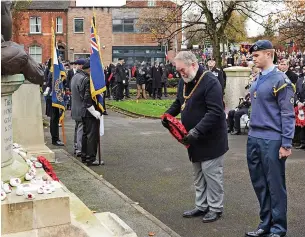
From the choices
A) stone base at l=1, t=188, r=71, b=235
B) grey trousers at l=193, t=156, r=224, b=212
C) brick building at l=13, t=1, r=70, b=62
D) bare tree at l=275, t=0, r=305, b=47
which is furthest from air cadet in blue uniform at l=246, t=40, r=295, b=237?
brick building at l=13, t=1, r=70, b=62

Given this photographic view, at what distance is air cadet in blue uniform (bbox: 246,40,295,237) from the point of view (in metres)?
5.26

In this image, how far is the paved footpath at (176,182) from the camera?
614 centimetres

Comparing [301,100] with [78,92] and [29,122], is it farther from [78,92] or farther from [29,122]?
[29,122]

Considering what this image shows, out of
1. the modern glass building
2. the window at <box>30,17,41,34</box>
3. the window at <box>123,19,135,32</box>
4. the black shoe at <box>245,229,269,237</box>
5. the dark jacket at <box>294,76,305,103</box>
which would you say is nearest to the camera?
the black shoe at <box>245,229,269,237</box>

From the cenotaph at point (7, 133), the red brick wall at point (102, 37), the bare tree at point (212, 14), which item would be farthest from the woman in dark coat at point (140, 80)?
the red brick wall at point (102, 37)

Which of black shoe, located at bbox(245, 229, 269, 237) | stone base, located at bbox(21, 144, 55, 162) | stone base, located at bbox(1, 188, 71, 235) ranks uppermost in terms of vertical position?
stone base, located at bbox(1, 188, 71, 235)

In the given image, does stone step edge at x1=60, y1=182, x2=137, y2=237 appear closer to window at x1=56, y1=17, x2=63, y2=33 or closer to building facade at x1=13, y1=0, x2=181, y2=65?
building facade at x1=13, y1=0, x2=181, y2=65

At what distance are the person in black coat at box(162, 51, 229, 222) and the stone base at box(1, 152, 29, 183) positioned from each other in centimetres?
183

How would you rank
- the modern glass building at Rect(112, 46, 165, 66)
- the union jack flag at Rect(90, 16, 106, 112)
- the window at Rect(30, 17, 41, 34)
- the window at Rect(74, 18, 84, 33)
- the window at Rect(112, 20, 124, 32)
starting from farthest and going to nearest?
the modern glass building at Rect(112, 46, 165, 66)
the window at Rect(112, 20, 124, 32)
the window at Rect(30, 17, 41, 34)
the window at Rect(74, 18, 84, 33)
the union jack flag at Rect(90, 16, 106, 112)

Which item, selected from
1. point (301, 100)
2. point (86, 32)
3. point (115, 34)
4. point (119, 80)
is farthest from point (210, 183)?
point (115, 34)

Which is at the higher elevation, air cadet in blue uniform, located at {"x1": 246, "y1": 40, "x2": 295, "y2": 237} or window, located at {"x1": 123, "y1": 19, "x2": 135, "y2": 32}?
window, located at {"x1": 123, "y1": 19, "x2": 135, "y2": 32}

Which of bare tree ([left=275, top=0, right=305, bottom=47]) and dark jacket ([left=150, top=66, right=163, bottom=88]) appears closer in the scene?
dark jacket ([left=150, top=66, right=163, bottom=88])

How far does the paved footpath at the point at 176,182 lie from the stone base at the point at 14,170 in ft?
5.92

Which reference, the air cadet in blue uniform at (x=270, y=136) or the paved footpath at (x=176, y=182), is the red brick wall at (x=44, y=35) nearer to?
the paved footpath at (x=176, y=182)
